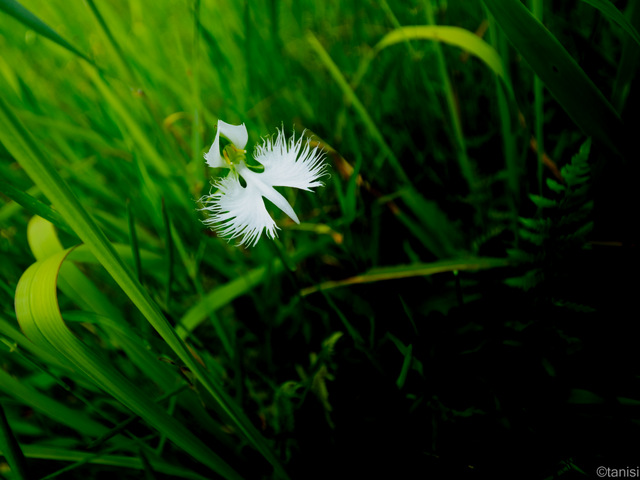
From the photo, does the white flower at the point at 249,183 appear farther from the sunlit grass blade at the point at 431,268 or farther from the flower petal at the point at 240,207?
the sunlit grass blade at the point at 431,268

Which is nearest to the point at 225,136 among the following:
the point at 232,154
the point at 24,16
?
the point at 232,154

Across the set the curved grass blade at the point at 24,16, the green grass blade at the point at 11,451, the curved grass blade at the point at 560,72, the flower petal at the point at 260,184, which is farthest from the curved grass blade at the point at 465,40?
the green grass blade at the point at 11,451

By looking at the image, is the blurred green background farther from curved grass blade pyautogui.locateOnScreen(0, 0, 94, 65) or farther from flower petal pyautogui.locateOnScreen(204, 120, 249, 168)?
flower petal pyautogui.locateOnScreen(204, 120, 249, 168)

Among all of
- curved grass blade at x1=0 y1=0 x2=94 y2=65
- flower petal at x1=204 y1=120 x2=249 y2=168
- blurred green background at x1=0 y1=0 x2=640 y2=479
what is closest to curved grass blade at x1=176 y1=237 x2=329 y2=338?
blurred green background at x1=0 y1=0 x2=640 y2=479

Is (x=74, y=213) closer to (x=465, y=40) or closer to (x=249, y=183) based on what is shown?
(x=249, y=183)

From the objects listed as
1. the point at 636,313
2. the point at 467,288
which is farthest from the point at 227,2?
the point at 636,313
